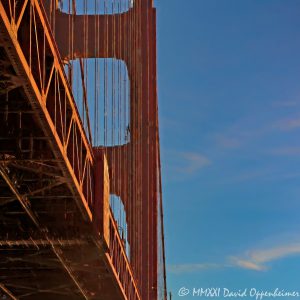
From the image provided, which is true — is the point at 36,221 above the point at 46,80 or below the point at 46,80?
below

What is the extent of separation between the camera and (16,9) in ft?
43.0

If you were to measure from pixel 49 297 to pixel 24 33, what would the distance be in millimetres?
15590

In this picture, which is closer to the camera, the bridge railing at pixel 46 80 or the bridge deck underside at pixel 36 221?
the bridge railing at pixel 46 80

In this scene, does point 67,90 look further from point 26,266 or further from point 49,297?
point 49,297

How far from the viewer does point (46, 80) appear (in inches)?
587

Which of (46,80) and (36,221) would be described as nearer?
(46,80)

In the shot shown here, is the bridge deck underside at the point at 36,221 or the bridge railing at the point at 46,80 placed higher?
the bridge railing at the point at 46,80

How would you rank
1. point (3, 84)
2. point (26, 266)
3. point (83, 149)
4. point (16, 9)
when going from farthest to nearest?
point (26, 266) < point (83, 149) < point (3, 84) < point (16, 9)

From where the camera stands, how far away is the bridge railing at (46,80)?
1289cm

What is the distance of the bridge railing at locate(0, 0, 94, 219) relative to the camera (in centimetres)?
1289

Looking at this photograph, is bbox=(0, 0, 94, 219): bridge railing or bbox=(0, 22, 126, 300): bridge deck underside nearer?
bbox=(0, 0, 94, 219): bridge railing

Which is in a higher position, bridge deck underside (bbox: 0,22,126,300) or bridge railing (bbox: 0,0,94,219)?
bridge railing (bbox: 0,0,94,219)

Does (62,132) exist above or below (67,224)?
above

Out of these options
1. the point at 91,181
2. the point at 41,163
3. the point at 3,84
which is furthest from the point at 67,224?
the point at 3,84
